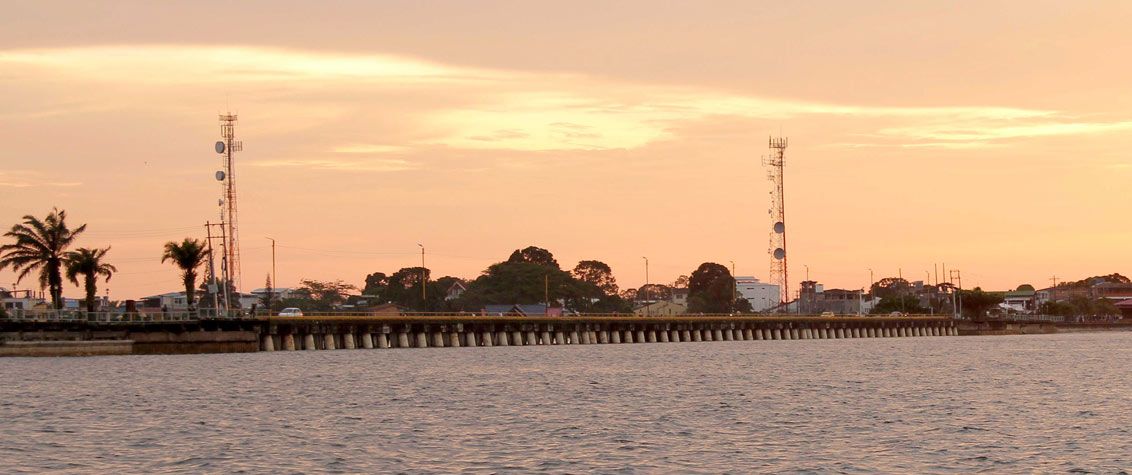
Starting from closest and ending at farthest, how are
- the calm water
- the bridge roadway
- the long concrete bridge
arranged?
the calm water < the long concrete bridge < the bridge roadway

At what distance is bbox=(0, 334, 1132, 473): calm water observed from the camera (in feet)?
148

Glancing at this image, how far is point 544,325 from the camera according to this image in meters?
168

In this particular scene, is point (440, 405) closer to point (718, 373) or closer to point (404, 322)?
point (718, 373)

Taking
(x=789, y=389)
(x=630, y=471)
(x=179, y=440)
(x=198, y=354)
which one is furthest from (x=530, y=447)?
(x=198, y=354)

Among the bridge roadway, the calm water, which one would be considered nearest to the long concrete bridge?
the bridge roadway

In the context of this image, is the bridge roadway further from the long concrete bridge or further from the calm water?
the calm water

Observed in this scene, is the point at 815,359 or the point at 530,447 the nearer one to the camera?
the point at 530,447

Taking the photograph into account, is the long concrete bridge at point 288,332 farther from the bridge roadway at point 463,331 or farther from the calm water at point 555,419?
the calm water at point 555,419

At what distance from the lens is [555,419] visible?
196ft

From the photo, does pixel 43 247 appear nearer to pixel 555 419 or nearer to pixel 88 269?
pixel 88 269

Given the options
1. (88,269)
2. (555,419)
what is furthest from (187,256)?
(555,419)

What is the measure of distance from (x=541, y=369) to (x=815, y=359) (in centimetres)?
3184

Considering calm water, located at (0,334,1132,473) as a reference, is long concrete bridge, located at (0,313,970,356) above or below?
above

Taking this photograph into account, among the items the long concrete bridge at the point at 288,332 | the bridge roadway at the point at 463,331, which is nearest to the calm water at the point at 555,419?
the long concrete bridge at the point at 288,332
